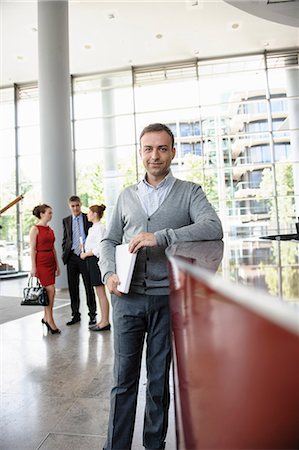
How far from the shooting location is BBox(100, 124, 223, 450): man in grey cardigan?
1646mm

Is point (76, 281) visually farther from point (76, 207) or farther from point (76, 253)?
point (76, 207)

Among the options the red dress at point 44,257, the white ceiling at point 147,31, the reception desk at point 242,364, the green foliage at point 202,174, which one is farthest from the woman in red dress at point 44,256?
the green foliage at point 202,174

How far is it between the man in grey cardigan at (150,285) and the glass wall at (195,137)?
963cm

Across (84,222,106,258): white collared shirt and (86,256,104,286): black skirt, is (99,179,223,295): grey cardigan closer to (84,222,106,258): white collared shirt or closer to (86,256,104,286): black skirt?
(84,222,106,258): white collared shirt

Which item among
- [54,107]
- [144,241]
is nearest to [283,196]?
[54,107]

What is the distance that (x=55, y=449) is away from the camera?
198 centimetres

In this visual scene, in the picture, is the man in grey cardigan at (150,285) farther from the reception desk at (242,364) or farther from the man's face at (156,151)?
the reception desk at (242,364)

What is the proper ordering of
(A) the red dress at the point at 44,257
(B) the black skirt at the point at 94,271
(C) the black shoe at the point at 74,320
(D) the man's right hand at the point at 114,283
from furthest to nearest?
(C) the black shoe at the point at 74,320
(B) the black skirt at the point at 94,271
(A) the red dress at the point at 44,257
(D) the man's right hand at the point at 114,283

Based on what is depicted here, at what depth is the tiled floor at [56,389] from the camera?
2.11 m

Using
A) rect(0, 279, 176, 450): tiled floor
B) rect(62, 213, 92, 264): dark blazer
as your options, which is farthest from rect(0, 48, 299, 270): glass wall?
rect(0, 279, 176, 450): tiled floor

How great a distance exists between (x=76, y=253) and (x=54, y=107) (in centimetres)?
487

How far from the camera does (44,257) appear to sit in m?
4.33

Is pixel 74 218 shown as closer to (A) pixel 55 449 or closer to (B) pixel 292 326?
(A) pixel 55 449

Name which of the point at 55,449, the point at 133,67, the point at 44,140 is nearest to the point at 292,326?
the point at 55,449
